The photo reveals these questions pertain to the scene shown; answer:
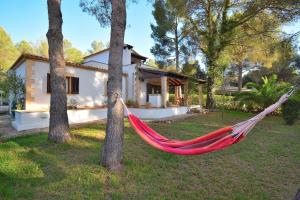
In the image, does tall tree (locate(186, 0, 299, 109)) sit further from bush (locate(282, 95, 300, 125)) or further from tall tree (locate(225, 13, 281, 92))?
bush (locate(282, 95, 300, 125))

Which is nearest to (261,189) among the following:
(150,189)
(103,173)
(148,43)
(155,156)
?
(150,189)

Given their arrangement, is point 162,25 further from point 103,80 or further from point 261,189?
point 261,189

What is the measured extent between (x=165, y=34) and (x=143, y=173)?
23.8m

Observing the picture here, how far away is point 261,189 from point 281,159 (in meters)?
2.77

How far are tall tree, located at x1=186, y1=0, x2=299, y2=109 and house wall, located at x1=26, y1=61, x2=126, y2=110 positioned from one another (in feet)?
26.0

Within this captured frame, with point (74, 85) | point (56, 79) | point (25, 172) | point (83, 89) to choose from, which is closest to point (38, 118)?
point (74, 85)

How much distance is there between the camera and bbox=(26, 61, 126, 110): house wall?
12.9 meters

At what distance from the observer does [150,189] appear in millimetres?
5113

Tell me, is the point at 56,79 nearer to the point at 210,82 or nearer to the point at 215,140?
the point at 215,140

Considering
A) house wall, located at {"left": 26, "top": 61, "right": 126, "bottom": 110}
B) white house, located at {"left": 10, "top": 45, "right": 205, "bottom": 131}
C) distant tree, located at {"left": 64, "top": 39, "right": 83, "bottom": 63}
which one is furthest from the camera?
distant tree, located at {"left": 64, "top": 39, "right": 83, "bottom": 63}

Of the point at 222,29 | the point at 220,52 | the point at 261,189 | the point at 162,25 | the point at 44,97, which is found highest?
the point at 162,25

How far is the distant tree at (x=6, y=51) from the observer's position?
1292 inches

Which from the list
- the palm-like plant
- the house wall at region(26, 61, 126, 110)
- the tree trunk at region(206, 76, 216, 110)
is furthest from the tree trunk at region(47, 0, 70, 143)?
the palm-like plant

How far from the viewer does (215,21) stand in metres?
20.8
